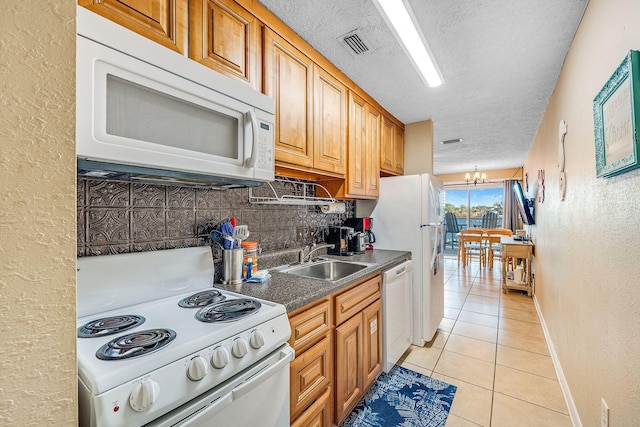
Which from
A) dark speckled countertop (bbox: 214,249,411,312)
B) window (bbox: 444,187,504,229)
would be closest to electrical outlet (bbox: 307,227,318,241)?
dark speckled countertop (bbox: 214,249,411,312)

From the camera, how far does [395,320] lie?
86.4 inches

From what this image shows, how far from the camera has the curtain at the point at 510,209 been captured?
705cm

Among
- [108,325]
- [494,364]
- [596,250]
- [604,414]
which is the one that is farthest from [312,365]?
[494,364]

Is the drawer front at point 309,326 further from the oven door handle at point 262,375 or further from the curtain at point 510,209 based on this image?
the curtain at point 510,209

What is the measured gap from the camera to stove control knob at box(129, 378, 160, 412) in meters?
0.66

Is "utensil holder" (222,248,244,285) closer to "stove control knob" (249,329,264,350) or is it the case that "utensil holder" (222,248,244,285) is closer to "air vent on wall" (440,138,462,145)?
"stove control knob" (249,329,264,350)

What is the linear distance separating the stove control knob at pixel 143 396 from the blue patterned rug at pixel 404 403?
136 centimetres

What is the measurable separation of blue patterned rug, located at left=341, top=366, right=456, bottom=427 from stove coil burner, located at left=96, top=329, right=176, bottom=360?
1.33 meters

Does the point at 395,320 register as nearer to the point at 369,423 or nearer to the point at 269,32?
the point at 369,423

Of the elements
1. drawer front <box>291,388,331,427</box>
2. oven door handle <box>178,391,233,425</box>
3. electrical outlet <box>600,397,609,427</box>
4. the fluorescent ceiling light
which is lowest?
drawer front <box>291,388,331,427</box>

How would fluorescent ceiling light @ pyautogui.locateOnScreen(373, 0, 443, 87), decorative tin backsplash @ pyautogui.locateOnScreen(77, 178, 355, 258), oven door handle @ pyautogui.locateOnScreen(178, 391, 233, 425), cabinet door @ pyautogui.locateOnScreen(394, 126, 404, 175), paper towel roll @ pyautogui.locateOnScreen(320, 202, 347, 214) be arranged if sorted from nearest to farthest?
oven door handle @ pyautogui.locateOnScreen(178, 391, 233, 425) → decorative tin backsplash @ pyautogui.locateOnScreen(77, 178, 355, 258) → fluorescent ceiling light @ pyautogui.locateOnScreen(373, 0, 443, 87) → paper towel roll @ pyautogui.locateOnScreen(320, 202, 347, 214) → cabinet door @ pyautogui.locateOnScreen(394, 126, 404, 175)

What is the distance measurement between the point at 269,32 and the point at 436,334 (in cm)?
302

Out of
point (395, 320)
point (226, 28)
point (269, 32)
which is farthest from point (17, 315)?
point (395, 320)

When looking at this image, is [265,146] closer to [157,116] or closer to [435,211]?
[157,116]
